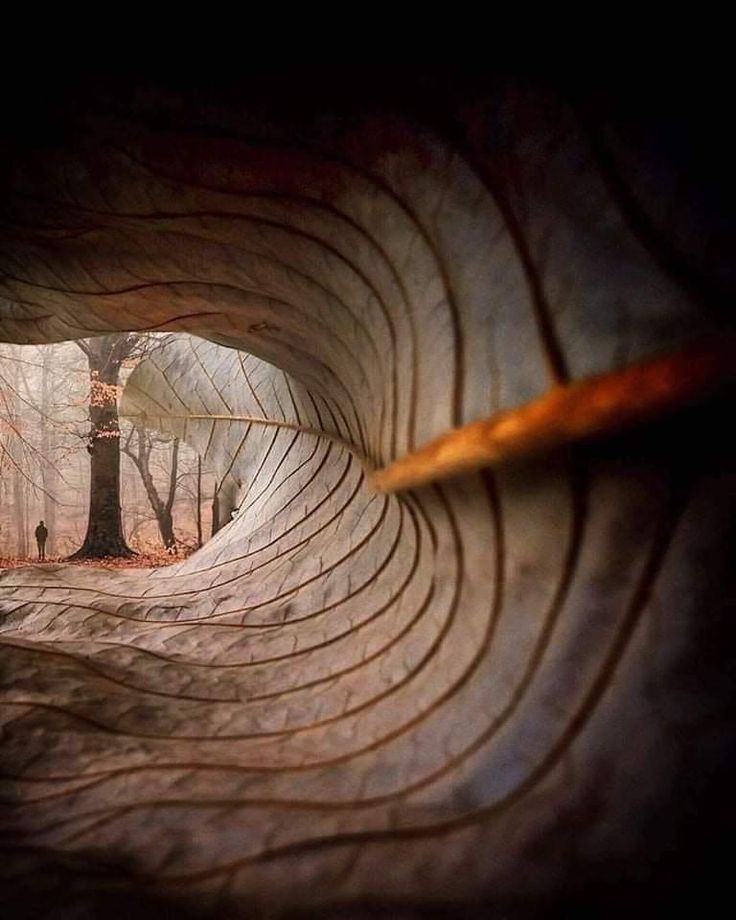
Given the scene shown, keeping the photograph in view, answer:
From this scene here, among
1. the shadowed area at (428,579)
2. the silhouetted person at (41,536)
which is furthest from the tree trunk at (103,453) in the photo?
the shadowed area at (428,579)

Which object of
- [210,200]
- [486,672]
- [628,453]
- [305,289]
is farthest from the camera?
[305,289]

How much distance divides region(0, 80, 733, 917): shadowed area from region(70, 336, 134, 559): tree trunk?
9.43 feet

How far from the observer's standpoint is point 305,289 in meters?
0.66

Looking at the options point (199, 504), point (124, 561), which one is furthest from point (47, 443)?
point (199, 504)

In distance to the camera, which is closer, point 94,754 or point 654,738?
point 654,738

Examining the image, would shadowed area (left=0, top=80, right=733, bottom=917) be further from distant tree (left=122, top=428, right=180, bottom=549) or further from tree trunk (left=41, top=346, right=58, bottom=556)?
distant tree (left=122, top=428, right=180, bottom=549)

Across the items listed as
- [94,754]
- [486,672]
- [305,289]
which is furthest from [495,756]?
[305,289]

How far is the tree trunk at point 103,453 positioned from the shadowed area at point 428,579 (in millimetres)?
2873

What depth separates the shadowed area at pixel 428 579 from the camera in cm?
31

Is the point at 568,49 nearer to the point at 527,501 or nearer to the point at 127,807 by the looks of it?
the point at 527,501

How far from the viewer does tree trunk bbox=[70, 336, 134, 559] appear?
3391mm

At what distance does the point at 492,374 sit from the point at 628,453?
92 millimetres

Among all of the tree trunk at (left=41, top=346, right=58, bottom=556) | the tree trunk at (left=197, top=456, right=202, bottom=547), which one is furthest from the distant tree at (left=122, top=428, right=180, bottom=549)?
the tree trunk at (left=41, top=346, right=58, bottom=556)

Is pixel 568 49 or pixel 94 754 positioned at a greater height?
pixel 568 49
